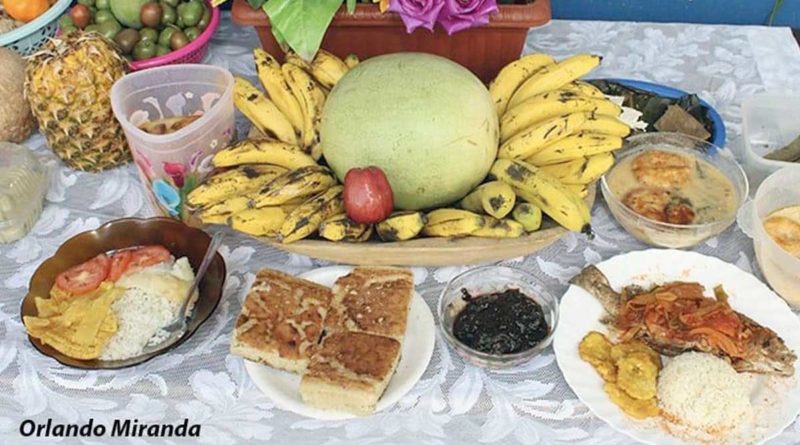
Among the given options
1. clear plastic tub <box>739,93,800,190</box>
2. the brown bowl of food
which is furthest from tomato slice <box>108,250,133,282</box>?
clear plastic tub <box>739,93,800,190</box>

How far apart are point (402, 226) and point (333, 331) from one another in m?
0.15

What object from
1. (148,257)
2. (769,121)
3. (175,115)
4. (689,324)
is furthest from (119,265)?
(769,121)

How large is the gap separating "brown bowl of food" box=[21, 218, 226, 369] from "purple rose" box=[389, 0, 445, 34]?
1.33ft

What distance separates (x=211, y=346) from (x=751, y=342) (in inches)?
24.4

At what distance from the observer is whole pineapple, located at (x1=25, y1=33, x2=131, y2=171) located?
101cm

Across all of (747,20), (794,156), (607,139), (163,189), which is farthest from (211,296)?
(747,20)

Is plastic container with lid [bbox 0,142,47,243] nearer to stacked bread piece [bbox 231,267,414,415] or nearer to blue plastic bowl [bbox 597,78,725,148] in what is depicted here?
stacked bread piece [bbox 231,267,414,415]

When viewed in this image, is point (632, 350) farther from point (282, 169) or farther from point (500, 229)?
point (282, 169)

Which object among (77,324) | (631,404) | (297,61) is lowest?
(631,404)

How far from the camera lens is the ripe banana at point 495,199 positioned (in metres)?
0.89

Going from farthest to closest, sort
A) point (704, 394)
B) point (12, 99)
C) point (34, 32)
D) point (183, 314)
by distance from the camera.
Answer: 1. point (34, 32)
2. point (12, 99)
3. point (183, 314)
4. point (704, 394)

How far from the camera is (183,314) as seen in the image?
882 mm

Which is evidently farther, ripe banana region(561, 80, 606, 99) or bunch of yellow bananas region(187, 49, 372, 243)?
ripe banana region(561, 80, 606, 99)

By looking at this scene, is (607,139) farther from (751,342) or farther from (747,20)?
(747,20)
